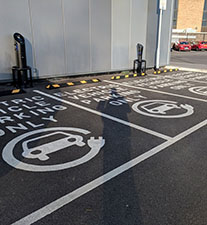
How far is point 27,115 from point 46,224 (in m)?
3.65

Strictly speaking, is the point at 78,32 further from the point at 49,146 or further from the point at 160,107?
the point at 49,146

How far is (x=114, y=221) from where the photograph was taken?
2426mm

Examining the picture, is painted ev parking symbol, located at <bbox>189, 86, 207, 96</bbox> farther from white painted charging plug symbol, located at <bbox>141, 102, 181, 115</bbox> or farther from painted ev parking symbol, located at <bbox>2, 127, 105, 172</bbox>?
painted ev parking symbol, located at <bbox>2, 127, 105, 172</bbox>

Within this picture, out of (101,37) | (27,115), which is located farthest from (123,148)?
(101,37)

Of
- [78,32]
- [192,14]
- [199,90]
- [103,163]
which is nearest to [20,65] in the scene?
[78,32]

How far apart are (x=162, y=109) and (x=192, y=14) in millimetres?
64177

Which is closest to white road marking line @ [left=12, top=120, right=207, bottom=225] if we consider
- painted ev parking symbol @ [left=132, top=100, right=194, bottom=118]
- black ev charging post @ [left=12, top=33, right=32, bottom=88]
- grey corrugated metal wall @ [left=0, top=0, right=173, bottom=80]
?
painted ev parking symbol @ [left=132, top=100, right=194, bottom=118]

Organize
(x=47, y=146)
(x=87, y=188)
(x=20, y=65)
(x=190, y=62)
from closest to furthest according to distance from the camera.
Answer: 1. (x=87, y=188)
2. (x=47, y=146)
3. (x=20, y=65)
4. (x=190, y=62)

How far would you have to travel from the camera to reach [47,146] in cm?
400

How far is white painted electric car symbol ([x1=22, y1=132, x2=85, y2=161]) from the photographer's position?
12.2ft

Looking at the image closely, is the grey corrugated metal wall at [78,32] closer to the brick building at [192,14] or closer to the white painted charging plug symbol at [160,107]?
the white painted charging plug symbol at [160,107]

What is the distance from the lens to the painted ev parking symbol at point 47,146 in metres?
3.44

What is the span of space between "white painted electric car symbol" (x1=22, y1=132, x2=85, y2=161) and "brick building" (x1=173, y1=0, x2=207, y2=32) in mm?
65833

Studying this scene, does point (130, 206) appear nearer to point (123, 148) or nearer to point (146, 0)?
point (123, 148)
